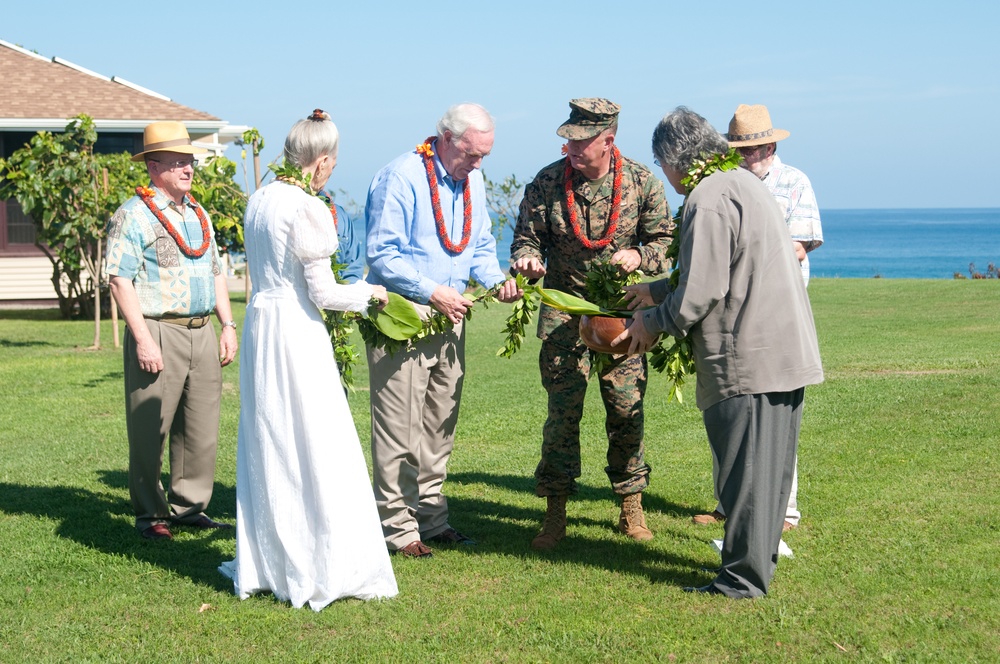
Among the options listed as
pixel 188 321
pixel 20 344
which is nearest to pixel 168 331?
pixel 188 321

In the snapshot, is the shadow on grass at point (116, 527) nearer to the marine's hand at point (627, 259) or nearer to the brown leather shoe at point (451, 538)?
the brown leather shoe at point (451, 538)

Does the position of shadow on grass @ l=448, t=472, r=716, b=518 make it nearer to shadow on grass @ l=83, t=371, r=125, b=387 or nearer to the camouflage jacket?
the camouflage jacket

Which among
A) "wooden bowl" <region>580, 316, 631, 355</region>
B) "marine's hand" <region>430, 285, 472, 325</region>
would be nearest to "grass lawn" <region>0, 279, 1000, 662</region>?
"wooden bowl" <region>580, 316, 631, 355</region>

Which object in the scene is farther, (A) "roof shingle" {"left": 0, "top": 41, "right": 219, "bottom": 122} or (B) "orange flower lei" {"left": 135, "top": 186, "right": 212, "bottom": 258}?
(A) "roof shingle" {"left": 0, "top": 41, "right": 219, "bottom": 122}

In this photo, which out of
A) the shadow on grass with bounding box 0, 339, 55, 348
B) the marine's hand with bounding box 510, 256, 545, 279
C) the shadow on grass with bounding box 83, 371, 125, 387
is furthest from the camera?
the shadow on grass with bounding box 0, 339, 55, 348

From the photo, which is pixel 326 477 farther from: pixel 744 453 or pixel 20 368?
pixel 20 368

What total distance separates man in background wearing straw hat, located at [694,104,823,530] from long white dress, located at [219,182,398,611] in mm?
2646

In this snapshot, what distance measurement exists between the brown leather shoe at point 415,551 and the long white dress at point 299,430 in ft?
2.89

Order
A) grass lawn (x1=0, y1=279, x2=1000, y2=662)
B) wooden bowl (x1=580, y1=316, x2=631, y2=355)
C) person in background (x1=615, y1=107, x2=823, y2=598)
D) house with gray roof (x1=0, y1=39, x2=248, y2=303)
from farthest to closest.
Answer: house with gray roof (x1=0, y1=39, x2=248, y2=303), wooden bowl (x1=580, y1=316, x2=631, y2=355), person in background (x1=615, y1=107, x2=823, y2=598), grass lawn (x1=0, y1=279, x2=1000, y2=662)

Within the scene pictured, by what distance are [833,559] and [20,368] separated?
1161cm

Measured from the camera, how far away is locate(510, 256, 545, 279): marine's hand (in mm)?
→ 6570

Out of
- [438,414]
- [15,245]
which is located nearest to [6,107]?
[15,245]

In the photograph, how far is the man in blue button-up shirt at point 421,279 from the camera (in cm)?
630

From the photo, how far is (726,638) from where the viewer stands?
5043mm
